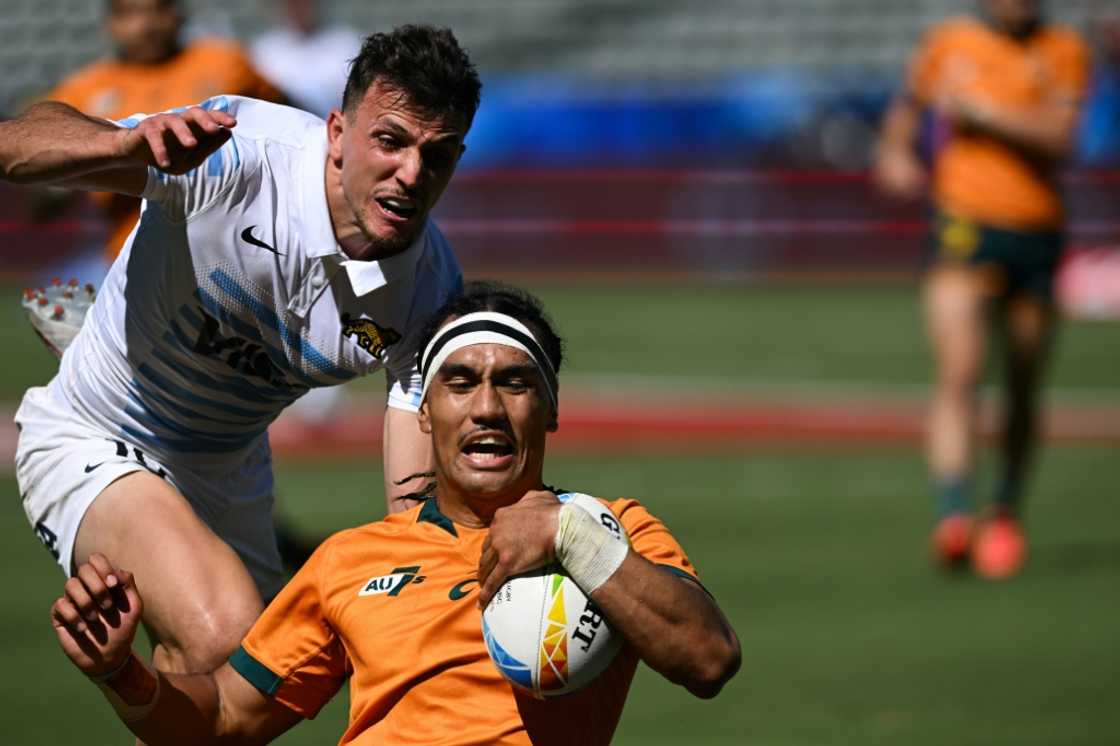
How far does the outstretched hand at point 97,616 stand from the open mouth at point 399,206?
1.11 metres

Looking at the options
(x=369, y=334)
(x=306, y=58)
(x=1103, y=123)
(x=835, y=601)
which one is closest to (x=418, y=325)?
(x=369, y=334)

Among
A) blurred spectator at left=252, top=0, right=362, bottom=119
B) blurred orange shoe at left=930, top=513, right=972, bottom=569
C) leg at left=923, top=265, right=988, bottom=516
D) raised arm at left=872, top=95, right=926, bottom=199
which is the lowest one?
blurred orange shoe at left=930, top=513, right=972, bottom=569

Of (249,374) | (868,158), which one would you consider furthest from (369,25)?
(249,374)

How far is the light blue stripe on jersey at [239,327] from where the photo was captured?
4.70 meters

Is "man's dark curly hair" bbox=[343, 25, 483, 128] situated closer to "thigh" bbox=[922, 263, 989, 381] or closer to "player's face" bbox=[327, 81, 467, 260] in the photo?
"player's face" bbox=[327, 81, 467, 260]

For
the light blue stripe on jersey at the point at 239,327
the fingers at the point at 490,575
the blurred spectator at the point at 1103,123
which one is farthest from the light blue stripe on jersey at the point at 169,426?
the blurred spectator at the point at 1103,123

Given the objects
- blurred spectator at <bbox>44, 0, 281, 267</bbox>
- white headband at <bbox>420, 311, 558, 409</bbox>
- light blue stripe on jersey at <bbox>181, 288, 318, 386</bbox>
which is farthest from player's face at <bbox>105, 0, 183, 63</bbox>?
white headband at <bbox>420, 311, 558, 409</bbox>

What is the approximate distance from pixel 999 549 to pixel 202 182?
598cm

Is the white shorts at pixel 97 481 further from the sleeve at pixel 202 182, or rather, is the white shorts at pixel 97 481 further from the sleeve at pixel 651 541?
the sleeve at pixel 651 541


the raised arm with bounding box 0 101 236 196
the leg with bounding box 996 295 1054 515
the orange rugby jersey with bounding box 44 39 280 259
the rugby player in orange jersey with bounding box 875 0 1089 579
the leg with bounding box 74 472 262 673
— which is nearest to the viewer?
the raised arm with bounding box 0 101 236 196

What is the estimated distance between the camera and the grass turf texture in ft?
22.1

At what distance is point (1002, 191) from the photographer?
9.84 m

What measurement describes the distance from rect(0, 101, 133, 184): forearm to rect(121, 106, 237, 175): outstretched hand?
6 centimetres

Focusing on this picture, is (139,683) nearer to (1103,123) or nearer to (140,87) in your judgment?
(140,87)
